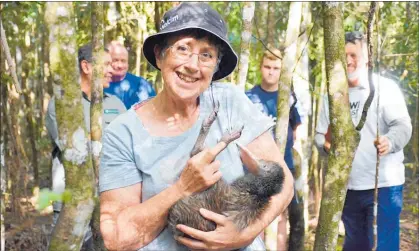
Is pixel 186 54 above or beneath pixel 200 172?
above

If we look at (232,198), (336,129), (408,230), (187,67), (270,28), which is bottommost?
(408,230)

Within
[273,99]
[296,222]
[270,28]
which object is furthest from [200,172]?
[270,28]

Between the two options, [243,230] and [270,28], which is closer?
[243,230]

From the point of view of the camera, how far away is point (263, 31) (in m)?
6.92

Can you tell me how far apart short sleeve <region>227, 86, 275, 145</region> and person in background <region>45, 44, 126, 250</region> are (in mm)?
2093

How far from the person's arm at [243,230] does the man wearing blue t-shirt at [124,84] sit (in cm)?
286

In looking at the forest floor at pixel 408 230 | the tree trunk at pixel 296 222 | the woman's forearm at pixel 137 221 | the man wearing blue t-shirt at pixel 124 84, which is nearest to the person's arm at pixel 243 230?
the woman's forearm at pixel 137 221

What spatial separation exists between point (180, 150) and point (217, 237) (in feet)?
1.17

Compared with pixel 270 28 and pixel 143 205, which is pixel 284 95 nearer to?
pixel 143 205

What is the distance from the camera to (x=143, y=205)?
1.86 meters

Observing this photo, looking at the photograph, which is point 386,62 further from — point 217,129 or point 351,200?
point 217,129

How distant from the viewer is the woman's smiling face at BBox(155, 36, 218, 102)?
199 cm

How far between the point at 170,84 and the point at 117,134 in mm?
285

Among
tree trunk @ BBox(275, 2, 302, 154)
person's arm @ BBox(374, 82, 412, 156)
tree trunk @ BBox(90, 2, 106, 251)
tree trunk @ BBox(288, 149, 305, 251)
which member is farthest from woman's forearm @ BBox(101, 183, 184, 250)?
tree trunk @ BBox(288, 149, 305, 251)
